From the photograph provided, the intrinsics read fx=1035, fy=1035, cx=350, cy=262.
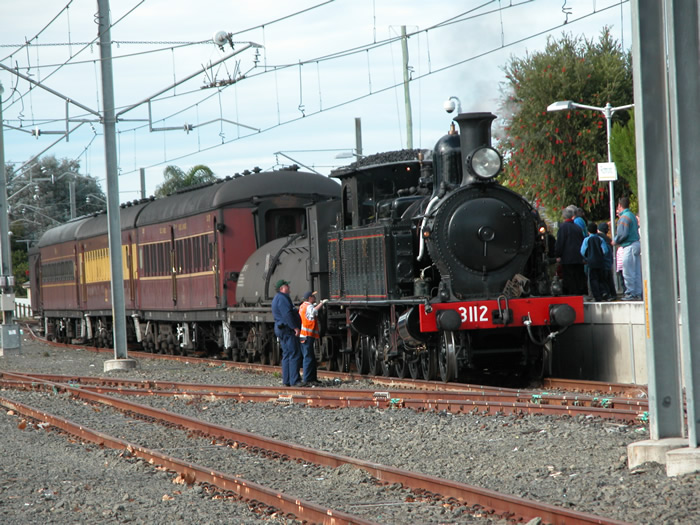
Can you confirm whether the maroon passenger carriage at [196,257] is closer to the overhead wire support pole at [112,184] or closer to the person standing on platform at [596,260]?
the overhead wire support pole at [112,184]

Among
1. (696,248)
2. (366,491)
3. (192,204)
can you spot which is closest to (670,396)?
(696,248)

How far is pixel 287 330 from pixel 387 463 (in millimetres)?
5996

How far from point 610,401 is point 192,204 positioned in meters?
13.3

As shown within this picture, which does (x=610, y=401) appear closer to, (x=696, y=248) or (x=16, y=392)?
(x=696, y=248)

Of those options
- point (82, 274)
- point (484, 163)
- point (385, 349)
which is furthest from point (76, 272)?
point (484, 163)

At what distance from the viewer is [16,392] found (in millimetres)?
16641

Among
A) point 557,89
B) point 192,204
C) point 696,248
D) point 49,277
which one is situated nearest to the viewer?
point 696,248

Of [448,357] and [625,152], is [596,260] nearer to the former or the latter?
[448,357]

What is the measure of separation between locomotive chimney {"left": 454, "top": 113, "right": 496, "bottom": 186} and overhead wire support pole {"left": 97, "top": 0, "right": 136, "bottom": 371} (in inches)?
371

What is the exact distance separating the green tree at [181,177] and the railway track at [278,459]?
54062mm

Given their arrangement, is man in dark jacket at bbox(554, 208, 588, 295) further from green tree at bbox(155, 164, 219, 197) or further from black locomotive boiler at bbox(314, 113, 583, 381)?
green tree at bbox(155, 164, 219, 197)

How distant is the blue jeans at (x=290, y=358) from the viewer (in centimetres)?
1443

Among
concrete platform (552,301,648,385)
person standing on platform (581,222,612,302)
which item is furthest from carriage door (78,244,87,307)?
person standing on platform (581,222,612,302)

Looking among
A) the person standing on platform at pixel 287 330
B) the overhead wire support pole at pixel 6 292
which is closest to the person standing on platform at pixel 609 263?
the person standing on platform at pixel 287 330
